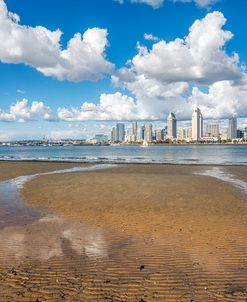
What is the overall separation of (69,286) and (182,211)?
9.82 metres

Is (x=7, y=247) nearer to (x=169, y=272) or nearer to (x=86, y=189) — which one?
(x=169, y=272)

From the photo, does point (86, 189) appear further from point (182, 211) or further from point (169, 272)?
point (169, 272)

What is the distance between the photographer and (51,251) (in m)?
9.86

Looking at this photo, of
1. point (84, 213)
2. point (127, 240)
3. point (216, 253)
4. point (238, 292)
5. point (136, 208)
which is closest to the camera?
point (238, 292)

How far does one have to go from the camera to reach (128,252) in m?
9.86

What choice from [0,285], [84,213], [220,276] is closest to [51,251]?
[0,285]

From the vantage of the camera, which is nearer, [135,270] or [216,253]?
[135,270]

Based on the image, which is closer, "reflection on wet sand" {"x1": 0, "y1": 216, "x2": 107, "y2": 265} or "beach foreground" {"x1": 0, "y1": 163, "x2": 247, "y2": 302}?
"beach foreground" {"x1": 0, "y1": 163, "x2": 247, "y2": 302}

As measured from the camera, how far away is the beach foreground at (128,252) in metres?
7.26

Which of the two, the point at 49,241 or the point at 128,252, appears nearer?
the point at 128,252

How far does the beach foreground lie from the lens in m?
7.26

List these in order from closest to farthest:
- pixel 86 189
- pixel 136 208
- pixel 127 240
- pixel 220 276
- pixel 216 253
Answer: pixel 220 276 < pixel 216 253 < pixel 127 240 < pixel 136 208 < pixel 86 189

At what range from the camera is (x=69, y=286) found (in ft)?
24.3

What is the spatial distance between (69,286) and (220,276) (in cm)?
354
